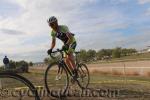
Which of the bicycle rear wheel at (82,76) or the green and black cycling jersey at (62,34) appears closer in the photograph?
the green and black cycling jersey at (62,34)

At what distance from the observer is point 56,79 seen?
1191cm

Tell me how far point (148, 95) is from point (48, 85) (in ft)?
10.0

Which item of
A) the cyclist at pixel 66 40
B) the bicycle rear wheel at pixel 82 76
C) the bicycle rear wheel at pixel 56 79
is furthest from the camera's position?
the bicycle rear wheel at pixel 82 76

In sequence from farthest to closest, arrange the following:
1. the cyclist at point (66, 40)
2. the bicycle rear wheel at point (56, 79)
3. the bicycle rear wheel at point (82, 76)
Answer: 1. the bicycle rear wheel at point (82, 76)
2. the cyclist at point (66, 40)
3. the bicycle rear wheel at point (56, 79)

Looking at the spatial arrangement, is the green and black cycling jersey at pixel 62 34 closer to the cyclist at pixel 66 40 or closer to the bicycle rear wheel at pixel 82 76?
the cyclist at pixel 66 40

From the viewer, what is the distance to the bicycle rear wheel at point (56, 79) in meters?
11.3

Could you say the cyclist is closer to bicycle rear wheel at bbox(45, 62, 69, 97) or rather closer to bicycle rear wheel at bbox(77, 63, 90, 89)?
bicycle rear wheel at bbox(45, 62, 69, 97)

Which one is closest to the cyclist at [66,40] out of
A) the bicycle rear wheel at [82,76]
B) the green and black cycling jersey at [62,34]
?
the green and black cycling jersey at [62,34]

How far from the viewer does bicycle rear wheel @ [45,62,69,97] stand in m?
11.3

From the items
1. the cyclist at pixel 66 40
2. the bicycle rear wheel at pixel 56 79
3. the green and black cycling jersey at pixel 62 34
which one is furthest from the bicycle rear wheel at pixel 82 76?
the green and black cycling jersey at pixel 62 34

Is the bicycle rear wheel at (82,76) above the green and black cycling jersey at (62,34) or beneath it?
beneath

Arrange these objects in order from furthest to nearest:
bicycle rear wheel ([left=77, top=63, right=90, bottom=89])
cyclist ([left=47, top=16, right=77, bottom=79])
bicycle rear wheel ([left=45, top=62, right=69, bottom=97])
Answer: bicycle rear wheel ([left=77, top=63, right=90, bottom=89]) → cyclist ([left=47, top=16, right=77, bottom=79]) → bicycle rear wheel ([left=45, top=62, right=69, bottom=97])

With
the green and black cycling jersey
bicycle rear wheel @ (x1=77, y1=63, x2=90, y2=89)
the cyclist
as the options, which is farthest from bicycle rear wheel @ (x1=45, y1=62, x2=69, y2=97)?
bicycle rear wheel @ (x1=77, y1=63, x2=90, y2=89)

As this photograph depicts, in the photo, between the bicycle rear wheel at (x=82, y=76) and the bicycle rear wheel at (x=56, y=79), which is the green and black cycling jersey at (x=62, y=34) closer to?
the bicycle rear wheel at (x=56, y=79)
